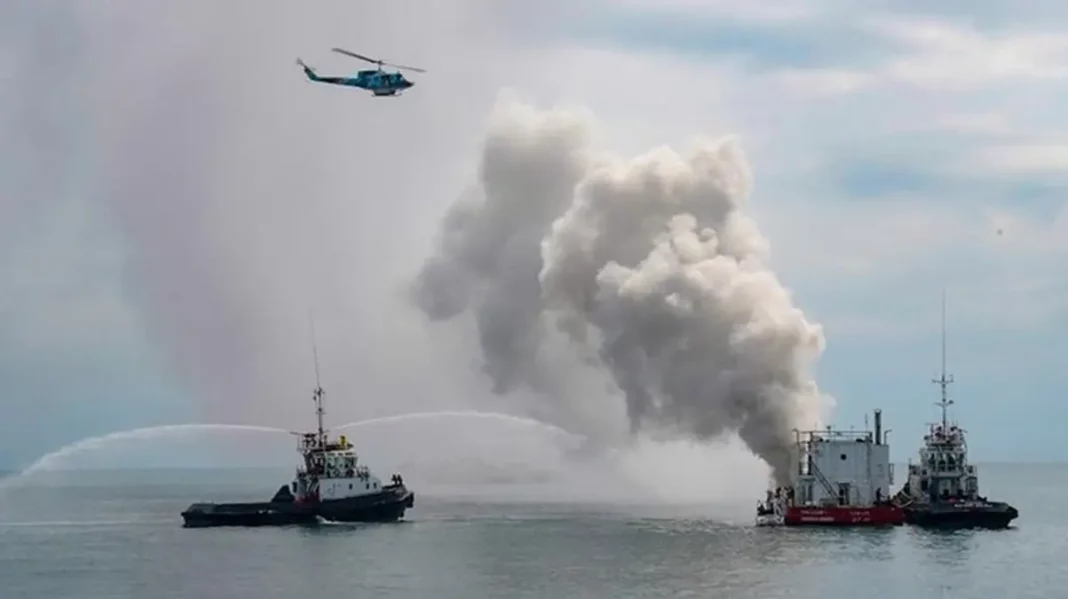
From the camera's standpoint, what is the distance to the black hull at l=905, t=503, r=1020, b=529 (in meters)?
136

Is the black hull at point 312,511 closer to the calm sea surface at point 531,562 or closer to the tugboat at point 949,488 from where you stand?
the calm sea surface at point 531,562

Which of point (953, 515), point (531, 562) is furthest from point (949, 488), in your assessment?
point (531, 562)

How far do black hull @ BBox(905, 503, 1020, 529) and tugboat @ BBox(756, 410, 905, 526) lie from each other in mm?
1478

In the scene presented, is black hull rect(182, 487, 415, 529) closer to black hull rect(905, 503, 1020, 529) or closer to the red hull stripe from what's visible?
the red hull stripe

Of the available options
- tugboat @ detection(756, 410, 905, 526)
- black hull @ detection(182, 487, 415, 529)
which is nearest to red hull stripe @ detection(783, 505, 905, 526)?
tugboat @ detection(756, 410, 905, 526)

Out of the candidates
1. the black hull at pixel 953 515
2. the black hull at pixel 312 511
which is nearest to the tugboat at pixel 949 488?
the black hull at pixel 953 515

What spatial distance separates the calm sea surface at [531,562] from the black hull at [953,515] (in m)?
1.21

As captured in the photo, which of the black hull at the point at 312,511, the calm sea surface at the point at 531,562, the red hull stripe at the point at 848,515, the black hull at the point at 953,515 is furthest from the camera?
the black hull at the point at 312,511

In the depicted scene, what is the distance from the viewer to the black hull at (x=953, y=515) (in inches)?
5364

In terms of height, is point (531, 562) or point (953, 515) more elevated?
point (953, 515)

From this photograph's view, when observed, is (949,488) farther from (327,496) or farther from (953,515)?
(327,496)

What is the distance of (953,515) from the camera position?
5379 inches

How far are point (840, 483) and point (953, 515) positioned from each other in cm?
1022

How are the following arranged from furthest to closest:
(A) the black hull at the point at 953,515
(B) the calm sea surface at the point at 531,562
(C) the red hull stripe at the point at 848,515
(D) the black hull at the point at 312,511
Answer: (D) the black hull at the point at 312,511
(A) the black hull at the point at 953,515
(C) the red hull stripe at the point at 848,515
(B) the calm sea surface at the point at 531,562
